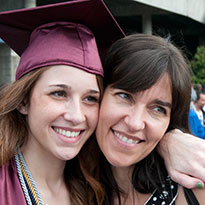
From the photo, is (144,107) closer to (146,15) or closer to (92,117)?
(92,117)

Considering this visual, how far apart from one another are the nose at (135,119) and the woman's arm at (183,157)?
0.28 metres

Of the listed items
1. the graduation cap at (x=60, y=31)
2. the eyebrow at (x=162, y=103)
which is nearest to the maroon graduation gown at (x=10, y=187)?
the graduation cap at (x=60, y=31)

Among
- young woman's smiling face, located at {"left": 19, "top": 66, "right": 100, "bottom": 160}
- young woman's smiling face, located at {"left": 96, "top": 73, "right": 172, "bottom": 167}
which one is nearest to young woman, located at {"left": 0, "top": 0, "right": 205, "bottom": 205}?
young woman's smiling face, located at {"left": 19, "top": 66, "right": 100, "bottom": 160}

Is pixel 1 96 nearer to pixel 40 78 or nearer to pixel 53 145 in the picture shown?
pixel 40 78

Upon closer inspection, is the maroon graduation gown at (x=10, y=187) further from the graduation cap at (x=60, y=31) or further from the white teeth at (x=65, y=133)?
the graduation cap at (x=60, y=31)

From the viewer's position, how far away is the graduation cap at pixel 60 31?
6.78ft

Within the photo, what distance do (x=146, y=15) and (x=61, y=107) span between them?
12114 mm

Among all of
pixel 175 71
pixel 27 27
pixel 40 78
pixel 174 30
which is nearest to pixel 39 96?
pixel 40 78

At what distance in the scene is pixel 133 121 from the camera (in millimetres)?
2055

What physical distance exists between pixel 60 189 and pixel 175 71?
1.15 m

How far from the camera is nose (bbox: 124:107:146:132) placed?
2049mm

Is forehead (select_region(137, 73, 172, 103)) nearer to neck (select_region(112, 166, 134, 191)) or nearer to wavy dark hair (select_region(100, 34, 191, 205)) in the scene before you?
wavy dark hair (select_region(100, 34, 191, 205))

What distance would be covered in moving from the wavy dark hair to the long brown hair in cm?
16

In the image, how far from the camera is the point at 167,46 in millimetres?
2221
